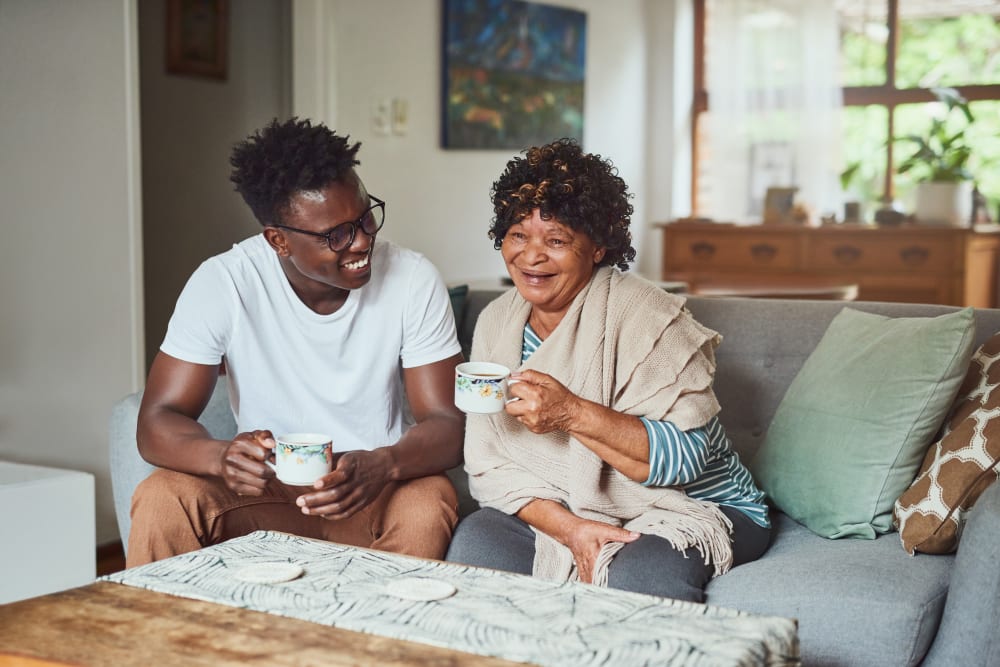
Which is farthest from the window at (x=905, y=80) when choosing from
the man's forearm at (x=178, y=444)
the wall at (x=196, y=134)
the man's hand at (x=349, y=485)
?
the man's forearm at (x=178, y=444)

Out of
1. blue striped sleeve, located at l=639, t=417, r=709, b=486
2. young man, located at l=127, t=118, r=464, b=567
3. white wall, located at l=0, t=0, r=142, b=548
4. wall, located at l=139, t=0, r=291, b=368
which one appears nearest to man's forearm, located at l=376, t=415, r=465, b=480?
young man, located at l=127, t=118, r=464, b=567

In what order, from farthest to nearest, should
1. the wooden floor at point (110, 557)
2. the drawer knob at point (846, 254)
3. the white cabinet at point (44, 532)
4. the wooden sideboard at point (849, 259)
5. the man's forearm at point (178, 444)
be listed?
the drawer knob at point (846, 254)
the wooden sideboard at point (849, 259)
the wooden floor at point (110, 557)
the white cabinet at point (44, 532)
the man's forearm at point (178, 444)

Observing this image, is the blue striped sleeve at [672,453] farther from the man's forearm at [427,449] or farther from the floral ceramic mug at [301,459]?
the floral ceramic mug at [301,459]

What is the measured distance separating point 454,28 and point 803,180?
2029 mm

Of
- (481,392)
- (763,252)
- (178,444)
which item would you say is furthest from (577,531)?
(763,252)

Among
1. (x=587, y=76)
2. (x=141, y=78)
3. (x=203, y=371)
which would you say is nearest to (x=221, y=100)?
(x=141, y=78)

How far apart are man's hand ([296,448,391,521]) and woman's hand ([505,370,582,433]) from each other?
0.90ft

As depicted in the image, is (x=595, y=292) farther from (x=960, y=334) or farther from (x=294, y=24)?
(x=294, y=24)

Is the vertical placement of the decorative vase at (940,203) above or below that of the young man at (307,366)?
above

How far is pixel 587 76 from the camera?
5.53 meters

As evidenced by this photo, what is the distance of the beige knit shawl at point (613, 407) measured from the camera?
6.29 feet

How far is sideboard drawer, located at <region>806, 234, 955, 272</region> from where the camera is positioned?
4.82 m

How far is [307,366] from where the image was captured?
85.3 inches

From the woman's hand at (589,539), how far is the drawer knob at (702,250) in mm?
3551
